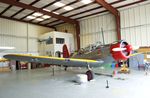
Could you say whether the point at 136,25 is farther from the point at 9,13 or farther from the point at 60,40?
the point at 9,13

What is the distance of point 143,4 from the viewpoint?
1317cm

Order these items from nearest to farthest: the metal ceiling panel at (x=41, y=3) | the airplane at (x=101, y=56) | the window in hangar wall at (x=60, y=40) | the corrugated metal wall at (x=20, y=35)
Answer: the airplane at (x=101, y=56) → the metal ceiling panel at (x=41, y=3) → the corrugated metal wall at (x=20, y=35) → the window in hangar wall at (x=60, y=40)

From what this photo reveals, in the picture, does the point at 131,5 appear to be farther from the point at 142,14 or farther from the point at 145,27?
the point at 145,27

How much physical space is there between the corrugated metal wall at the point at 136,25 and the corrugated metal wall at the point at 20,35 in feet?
36.9

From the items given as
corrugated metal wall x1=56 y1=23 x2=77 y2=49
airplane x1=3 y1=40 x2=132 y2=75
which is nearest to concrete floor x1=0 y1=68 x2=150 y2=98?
airplane x1=3 y1=40 x2=132 y2=75

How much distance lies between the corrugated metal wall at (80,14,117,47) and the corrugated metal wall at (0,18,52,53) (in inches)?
250

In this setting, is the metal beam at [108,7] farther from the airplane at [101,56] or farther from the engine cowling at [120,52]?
the engine cowling at [120,52]

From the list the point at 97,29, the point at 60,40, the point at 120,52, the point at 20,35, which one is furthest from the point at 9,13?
the point at 120,52

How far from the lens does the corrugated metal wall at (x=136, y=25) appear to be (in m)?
13.0

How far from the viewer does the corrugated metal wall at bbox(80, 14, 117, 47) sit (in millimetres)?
15367

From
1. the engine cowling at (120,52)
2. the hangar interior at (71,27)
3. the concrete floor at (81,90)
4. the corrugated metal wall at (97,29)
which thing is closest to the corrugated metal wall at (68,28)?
the hangar interior at (71,27)

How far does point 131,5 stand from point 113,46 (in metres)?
8.62

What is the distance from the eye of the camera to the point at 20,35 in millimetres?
17609

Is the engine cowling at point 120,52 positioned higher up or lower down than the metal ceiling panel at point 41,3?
lower down
